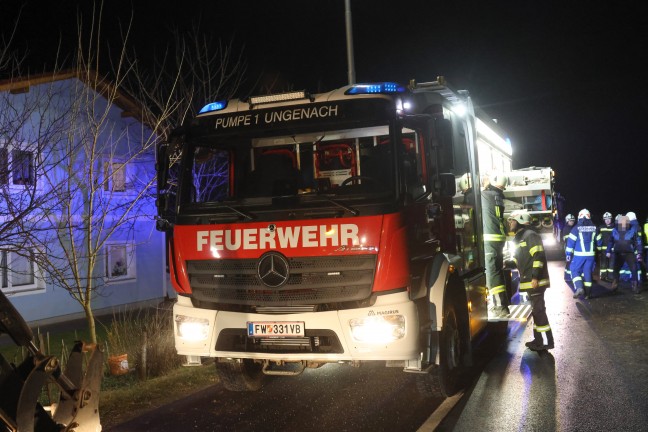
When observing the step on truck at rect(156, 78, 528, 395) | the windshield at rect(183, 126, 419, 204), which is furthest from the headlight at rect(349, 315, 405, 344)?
the windshield at rect(183, 126, 419, 204)

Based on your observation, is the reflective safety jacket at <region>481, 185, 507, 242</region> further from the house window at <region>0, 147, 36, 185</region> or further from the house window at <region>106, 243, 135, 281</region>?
the house window at <region>106, 243, 135, 281</region>

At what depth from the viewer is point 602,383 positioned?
19.2 ft

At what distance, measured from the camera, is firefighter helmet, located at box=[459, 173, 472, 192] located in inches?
258

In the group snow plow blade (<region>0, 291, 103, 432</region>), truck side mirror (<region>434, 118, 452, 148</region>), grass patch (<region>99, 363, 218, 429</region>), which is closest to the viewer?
snow plow blade (<region>0, 291, 103, 432</region>)

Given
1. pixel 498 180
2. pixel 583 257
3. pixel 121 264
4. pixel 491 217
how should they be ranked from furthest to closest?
1. pixel 121 264
2. pixel 583 257
3. pixel 498 180
4. pixel 491 217

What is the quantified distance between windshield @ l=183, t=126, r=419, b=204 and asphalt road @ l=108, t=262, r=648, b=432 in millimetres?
1974

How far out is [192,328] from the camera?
17.3ft

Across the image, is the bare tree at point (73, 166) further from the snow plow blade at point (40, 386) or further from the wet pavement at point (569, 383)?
the wet pavement at point (569, 383)

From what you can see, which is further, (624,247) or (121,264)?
(121,264)

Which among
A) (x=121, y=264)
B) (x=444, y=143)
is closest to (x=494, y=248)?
(x=444, y=143)

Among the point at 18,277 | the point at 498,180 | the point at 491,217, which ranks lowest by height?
the point at 18,277

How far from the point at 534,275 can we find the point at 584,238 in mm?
5725

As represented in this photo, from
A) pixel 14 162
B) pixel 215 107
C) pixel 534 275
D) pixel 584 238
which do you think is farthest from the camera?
pixel 584 238

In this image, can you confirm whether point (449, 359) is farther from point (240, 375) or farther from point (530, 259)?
point (530, 259)
